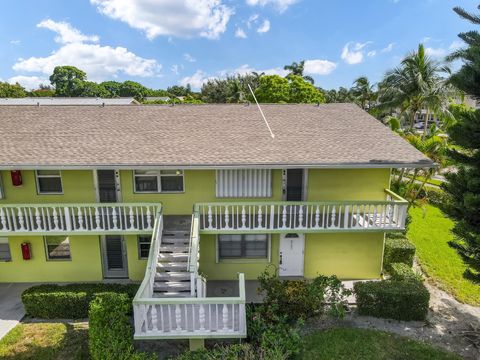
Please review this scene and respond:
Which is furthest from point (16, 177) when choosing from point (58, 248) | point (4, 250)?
point (4, 250)

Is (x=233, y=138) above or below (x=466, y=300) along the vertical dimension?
above

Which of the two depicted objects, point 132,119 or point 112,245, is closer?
point 112,245

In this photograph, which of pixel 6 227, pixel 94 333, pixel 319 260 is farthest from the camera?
pixel 319 260

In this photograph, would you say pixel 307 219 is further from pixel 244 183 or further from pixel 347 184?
pixel 244 183

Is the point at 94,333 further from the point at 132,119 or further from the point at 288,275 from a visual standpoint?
the point at 132,119

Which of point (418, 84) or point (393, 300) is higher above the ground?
point (418, 84)

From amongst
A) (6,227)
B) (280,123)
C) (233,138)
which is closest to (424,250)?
(280,123)

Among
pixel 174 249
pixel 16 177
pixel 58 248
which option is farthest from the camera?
pixel 58 248

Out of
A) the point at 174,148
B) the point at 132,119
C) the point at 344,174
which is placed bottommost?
the point at 344,174
